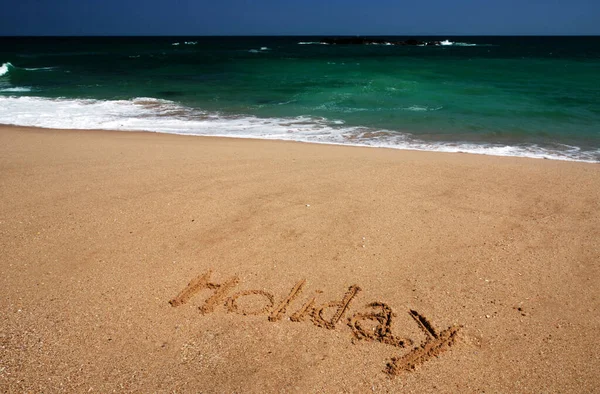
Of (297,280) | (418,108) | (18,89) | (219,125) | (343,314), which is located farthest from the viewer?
(18,89)

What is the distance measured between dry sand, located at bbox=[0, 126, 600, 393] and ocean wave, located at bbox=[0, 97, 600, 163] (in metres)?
2.85

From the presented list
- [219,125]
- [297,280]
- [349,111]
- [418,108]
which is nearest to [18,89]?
[219,125]

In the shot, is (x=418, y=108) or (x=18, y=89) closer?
(x=418, y=108)

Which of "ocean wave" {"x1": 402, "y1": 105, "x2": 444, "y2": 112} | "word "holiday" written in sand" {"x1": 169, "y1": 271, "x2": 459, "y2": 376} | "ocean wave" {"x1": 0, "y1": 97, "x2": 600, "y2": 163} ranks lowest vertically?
"ocean wave" {"x1": 0, "y1": 97, "x2": 600, "y2": 163}

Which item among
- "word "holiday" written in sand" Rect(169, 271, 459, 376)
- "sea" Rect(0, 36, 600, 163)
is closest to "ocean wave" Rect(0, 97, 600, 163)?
"sea" Rect(0, 36, 600, 163)

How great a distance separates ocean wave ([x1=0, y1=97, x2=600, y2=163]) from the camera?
8.77 m

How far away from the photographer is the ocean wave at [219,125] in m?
8.77

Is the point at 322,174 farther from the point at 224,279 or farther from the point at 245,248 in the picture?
the point at 224,279

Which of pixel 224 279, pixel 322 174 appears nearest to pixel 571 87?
pixel 322 174

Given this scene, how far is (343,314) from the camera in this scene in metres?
3.14

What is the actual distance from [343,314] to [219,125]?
29.0 ft

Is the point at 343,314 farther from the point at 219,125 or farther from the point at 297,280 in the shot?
the point at 219,125

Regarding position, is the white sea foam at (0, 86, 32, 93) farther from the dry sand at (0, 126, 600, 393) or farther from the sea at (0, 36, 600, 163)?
the dry sand at (0, 126, 600, 393)

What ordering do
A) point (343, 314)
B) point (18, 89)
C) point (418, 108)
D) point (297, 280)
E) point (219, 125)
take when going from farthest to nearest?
point (18, 89) → point (418, 108) → point (219, 125) → point (297, 280) → point (343, 314)
